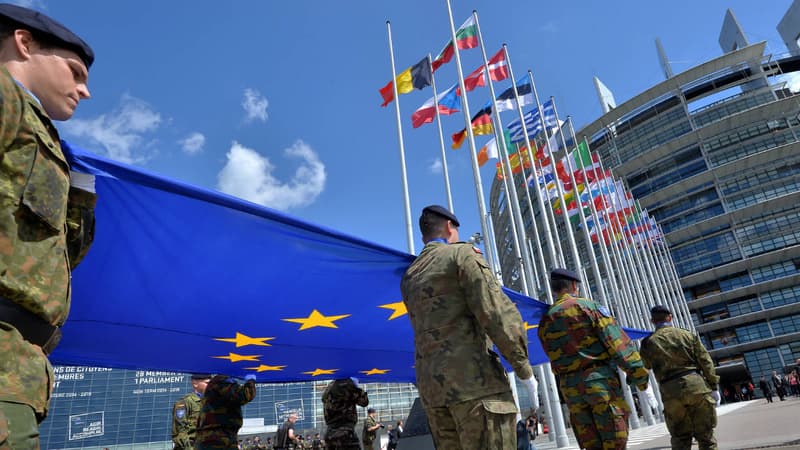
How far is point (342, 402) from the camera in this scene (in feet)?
19.1

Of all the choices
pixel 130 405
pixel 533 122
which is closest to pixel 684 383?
pixel 533 122

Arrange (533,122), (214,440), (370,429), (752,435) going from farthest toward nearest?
(533,122) → (370,429) → (752,435) → (214,440)

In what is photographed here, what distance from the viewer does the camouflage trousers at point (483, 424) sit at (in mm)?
2152

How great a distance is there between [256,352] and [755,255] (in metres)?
49.3

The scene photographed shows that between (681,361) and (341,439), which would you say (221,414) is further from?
(681,361)

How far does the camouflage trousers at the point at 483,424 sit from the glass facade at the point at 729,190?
4547cm

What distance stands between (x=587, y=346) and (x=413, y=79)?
32.4ft

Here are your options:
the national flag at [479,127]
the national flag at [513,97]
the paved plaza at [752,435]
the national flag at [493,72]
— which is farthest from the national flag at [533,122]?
the paved plaza at [752,435]

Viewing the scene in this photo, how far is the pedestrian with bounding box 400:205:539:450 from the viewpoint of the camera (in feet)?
7.28

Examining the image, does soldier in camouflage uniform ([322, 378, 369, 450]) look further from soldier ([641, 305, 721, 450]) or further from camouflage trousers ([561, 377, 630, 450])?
soldier ([641, 305, 721, 450])

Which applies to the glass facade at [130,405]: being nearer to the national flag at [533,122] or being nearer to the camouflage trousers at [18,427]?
the national flag at [533,122]

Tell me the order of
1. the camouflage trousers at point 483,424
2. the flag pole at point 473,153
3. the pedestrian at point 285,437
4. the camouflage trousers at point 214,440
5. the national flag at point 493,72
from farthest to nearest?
the national flag at point 493,72, the flag pole at point 473,153, the pedestrian at point 285,437, the camouflage trousers at point 214,440, the camouflage trousers at point 483,424

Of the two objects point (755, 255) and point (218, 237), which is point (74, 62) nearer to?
point (218, 237)

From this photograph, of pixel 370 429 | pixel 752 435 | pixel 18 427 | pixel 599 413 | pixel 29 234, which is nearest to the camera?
pixel 18 427
